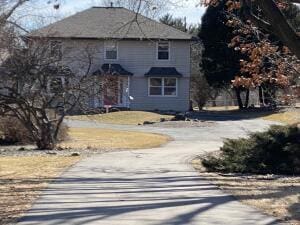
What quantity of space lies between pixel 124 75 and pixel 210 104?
88.0 feet

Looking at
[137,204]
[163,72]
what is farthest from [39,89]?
[163,72]

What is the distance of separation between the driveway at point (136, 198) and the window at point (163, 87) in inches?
1282

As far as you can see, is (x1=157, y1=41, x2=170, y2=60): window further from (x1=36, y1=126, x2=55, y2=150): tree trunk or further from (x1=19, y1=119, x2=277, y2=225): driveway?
(x1=19, y1=119, x2=277, y2=225): driveway

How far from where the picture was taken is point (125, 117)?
152 feet

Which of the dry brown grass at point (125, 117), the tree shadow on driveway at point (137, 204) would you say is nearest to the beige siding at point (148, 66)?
the dry brown grass at point (125, 117)

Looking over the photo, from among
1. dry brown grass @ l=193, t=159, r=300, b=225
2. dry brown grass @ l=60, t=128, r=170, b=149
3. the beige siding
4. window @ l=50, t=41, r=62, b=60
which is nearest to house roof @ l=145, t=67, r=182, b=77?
the beige siding

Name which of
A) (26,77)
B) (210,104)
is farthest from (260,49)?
(210,104)

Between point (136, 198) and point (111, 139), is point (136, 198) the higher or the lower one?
the higher one

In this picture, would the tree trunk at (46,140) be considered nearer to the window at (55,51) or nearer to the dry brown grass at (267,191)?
the window at (55,51)

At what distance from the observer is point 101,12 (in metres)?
56.8

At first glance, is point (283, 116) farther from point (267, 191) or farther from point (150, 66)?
point (267, 191)

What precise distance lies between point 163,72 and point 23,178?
3808cm

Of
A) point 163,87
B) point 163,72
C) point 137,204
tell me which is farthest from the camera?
point 163,87

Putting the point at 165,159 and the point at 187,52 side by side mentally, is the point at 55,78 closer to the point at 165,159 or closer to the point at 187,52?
the point at 165,159
